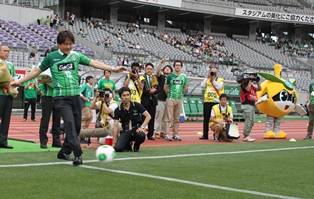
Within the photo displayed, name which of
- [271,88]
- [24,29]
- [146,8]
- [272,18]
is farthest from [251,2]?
[271,88]

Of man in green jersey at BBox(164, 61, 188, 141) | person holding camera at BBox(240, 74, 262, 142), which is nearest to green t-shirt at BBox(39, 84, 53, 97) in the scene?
man in green jersey at BBox(164, 61, 188, 141)

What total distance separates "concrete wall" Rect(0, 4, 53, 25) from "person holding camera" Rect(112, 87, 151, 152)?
3056cm

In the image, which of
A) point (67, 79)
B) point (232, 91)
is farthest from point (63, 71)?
point (232, 91)

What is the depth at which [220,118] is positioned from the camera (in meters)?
13.9

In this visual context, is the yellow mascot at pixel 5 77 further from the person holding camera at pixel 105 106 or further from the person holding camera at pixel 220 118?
the person holding camera at pixel 220 118

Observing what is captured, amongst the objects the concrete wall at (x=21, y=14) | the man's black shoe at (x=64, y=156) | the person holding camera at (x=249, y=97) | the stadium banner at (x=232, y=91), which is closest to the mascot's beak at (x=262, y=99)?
the person holding camera at (x=249, y=97)

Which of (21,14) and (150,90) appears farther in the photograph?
(21,14)

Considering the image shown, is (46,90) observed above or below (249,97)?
above

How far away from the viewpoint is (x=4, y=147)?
32.7 ft

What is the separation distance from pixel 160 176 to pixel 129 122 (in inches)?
136

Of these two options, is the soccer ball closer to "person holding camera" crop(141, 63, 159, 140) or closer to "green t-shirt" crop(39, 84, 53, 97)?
"green t-shirt" crop(39, 84, 53, 97)

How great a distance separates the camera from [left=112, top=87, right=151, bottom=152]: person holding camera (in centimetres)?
1002

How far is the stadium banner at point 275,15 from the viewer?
5446 centimetres

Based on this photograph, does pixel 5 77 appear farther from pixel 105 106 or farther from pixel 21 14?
pixel 21 14
